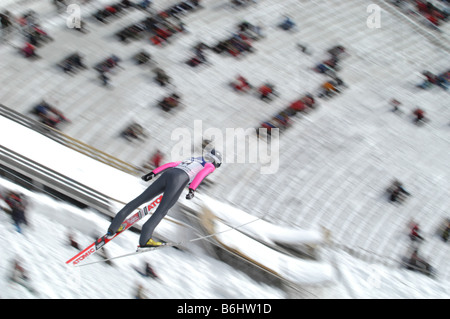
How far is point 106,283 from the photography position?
14.3 m

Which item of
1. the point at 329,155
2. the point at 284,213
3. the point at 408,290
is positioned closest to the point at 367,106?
the point at 329,155

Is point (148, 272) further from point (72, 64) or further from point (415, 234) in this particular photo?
point (72, 64)

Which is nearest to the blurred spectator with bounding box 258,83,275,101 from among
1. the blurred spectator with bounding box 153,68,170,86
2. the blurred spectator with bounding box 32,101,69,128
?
the blurred spectator with bounding box 153,68,170,86

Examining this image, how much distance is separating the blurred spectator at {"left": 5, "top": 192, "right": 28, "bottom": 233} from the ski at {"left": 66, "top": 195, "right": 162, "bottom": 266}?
5.63 ft

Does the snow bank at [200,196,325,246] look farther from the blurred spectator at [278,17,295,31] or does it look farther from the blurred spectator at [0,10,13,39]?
the blurred spectator at [278,17,295,31]

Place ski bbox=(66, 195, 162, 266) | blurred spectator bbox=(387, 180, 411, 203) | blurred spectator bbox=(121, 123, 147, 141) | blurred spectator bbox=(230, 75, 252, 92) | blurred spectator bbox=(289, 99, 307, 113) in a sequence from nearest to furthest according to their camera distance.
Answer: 1. ski bbox=(66, 195, 162, 266)
2. blurred spectator bbox=(121, 123, 147, 141)
3. blurred spectator bbox=(387, 180, 411, 203)
4. blurred spectator bbox=(289, 99, 307, 113)
5. blurred spectator bbox=(230, 75, 252, 92)

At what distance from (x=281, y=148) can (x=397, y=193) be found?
4255 millimetres

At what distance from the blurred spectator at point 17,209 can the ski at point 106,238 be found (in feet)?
5.63

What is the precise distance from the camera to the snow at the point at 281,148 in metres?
15.0

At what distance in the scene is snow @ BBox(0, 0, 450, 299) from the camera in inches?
591

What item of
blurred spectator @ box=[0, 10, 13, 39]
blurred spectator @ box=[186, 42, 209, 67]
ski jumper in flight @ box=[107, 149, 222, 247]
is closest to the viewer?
ski jumper in flight @ box=[107, 149, 222, 247]

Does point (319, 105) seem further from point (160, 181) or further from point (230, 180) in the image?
point (160, 181)

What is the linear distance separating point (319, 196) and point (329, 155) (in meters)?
2.12

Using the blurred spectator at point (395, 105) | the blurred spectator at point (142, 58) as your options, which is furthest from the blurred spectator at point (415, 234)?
the blurred spectator at point (142, 58)
